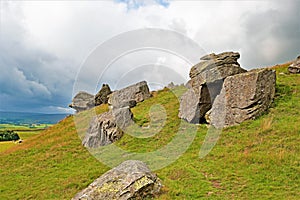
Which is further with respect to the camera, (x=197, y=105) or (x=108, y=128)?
(x=108, y=128)

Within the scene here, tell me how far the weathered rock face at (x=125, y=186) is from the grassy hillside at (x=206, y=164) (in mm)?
735

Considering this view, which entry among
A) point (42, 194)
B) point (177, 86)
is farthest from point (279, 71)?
point (42, 194)

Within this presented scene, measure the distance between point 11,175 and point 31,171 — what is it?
152 centimetres

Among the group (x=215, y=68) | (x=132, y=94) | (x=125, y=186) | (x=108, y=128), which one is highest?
(x=132, y=94)

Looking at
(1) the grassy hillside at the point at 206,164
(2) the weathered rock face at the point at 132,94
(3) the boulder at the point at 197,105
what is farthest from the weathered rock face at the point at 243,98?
(2) the weathered rock face at the point at 132,94

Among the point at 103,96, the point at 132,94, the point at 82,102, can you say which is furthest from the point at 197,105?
the point at 82,102

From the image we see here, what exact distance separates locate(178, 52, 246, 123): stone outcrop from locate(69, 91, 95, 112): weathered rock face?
2366 centimetres

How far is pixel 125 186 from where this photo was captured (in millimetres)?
13367

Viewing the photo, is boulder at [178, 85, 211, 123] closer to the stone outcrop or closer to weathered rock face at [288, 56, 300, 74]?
the stone outcrop

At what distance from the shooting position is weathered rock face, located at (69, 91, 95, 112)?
4778cm

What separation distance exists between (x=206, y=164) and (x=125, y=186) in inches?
242

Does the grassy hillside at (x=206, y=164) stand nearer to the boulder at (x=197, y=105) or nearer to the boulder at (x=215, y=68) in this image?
the boulder at (x=197, y=105)

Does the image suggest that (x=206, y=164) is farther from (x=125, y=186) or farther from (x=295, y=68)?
(x=295, y=68)

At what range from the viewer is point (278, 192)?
12.9 meters
